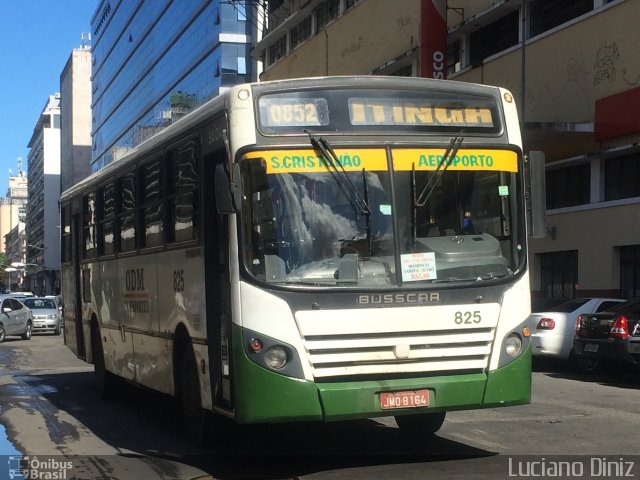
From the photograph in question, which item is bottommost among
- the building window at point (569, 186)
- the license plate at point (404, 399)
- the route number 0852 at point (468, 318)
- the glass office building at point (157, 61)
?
the license plate at point (404, 399)

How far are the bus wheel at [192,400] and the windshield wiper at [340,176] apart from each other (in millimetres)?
2417

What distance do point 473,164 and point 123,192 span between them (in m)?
5.28

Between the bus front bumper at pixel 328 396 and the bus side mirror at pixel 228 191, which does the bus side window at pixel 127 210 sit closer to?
the bus side mirror at pixel 228 191

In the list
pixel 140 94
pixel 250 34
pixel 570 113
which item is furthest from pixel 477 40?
pixel 140 94

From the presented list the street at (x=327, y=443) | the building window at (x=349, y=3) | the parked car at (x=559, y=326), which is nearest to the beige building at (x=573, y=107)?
the parked car at (x=559, y=326)

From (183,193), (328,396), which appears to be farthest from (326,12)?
(328,396)

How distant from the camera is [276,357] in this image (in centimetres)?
714

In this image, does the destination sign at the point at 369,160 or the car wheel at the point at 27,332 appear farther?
the car wheel at the point at 27,332

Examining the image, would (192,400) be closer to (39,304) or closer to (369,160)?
(369,160)

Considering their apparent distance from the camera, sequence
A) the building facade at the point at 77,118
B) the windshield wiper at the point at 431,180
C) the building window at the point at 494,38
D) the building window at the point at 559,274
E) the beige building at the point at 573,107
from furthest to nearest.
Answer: the building facade at the point at 77,118 < the building window at the point at 494,38 < the building window at the point at 559,274 < the beige building at the point at 573,107 < the windshield wiper at the point at 431,180

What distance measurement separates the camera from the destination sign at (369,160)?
24.2 feet

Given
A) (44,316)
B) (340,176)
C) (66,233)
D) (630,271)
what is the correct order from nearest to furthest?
(340,176), (66,233), (630,271), (44,316)

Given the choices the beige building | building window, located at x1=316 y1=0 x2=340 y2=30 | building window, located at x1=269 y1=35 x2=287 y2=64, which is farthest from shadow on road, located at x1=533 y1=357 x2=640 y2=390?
building window, located at x1=269 y1=35 x2=287 y2=64

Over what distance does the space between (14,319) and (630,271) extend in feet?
64.3
